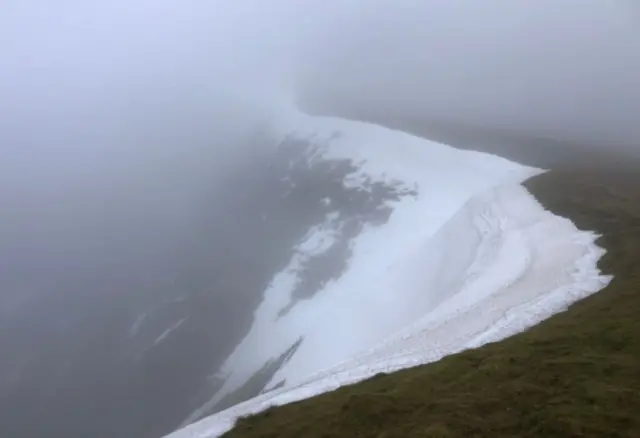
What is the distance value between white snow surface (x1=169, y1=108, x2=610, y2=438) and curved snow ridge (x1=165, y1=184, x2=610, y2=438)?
13 cm

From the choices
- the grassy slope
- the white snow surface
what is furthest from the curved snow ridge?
the grassy slope

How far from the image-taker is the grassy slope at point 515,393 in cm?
1828

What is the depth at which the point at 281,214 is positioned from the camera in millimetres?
109812

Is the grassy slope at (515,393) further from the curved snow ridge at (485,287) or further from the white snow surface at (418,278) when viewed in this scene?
the white snow surface at (418,278)

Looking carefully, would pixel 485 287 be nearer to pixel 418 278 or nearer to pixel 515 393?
pixel 515 393

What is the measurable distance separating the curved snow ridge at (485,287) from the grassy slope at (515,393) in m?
1.98

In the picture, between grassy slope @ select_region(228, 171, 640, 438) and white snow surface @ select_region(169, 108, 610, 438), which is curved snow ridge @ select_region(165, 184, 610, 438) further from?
grassy slope @ select_region(228, 171, 640, 438)

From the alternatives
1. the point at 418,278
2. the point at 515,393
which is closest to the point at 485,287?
the point at 515,393

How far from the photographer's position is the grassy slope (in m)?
18.3

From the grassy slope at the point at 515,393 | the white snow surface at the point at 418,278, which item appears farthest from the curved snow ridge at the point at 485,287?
the grassy slope at the point at 515,393

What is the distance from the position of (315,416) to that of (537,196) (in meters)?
45.4

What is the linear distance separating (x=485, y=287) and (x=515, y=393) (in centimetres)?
2065

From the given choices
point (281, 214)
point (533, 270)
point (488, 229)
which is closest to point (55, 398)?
point (281, 214)

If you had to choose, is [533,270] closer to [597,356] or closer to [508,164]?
[597,356]
